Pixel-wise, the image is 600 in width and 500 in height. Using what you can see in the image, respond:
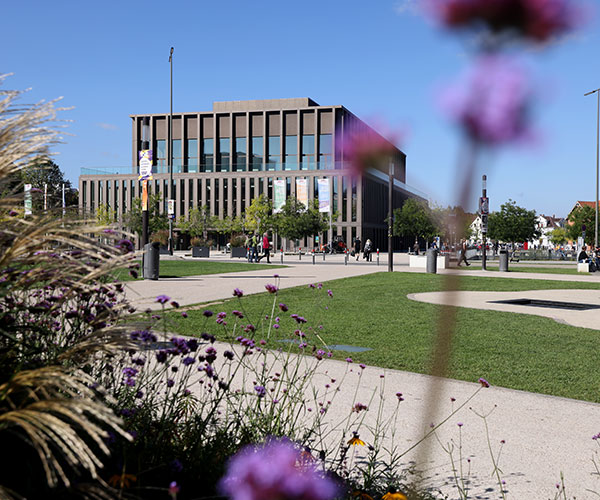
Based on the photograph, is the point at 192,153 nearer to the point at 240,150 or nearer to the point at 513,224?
the point at 240,150

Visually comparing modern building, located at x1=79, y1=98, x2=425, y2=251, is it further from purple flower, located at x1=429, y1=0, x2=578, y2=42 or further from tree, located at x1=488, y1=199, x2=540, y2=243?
purple flower, located at x1=429, y1=0, x2=578, y2=42

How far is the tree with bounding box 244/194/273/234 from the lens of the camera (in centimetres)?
6925

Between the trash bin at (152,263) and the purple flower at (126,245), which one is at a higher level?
the purple flower at (126,245)

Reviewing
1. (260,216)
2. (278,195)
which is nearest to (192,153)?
(260,216)

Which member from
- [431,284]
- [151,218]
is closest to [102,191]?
[151,218]

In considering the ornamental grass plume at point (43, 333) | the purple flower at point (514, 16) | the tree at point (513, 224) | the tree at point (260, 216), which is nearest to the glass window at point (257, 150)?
the tree at point (260, 216)

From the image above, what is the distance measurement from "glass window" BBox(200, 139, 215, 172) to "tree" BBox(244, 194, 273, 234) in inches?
755

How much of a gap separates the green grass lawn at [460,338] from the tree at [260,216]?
5392 centimetres

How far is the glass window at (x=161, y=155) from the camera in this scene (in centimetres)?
9369

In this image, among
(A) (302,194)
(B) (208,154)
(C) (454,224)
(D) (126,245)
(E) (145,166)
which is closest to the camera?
(C) (454,224)

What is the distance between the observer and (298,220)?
201 ft

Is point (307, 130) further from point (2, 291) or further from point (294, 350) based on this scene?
point (2, 291)

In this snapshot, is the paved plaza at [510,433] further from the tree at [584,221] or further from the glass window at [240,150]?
the glass window at [240,150]

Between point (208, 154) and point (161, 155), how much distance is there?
7.51 m
